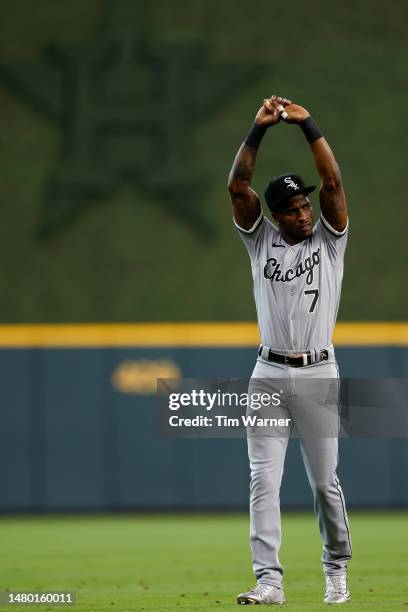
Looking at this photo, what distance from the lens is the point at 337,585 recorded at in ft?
18.8

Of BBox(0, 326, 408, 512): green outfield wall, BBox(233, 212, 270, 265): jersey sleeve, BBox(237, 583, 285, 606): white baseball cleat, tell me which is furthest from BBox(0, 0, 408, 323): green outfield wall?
BBox(237, 583, 285, 606): white baseball cleat

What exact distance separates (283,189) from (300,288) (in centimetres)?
46

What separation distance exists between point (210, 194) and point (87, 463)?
3540 mm

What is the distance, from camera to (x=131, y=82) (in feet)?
49.2

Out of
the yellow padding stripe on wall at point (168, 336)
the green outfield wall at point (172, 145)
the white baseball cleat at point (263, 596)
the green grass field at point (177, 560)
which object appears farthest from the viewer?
the green outfield wall at point (172, 145)

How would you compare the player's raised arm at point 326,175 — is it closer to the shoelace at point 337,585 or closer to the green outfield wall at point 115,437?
the shoelace at point 337,585

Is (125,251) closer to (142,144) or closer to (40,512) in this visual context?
(142,144)

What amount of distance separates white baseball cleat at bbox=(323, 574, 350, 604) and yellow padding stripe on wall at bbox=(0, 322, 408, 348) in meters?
7.89

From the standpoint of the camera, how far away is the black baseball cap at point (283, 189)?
5719 millimetres

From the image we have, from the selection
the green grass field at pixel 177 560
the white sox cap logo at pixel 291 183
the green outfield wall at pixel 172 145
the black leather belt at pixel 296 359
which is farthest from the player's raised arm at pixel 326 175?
the green outfield wall at pixel 172 145

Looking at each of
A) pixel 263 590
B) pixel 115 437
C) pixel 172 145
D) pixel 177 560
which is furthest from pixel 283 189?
pixel 172 145

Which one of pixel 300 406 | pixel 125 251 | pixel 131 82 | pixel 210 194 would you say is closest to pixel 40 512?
pixel 125 251

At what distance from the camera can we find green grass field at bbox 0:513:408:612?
635 centimetres

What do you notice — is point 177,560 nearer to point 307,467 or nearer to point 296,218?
point 307,467
